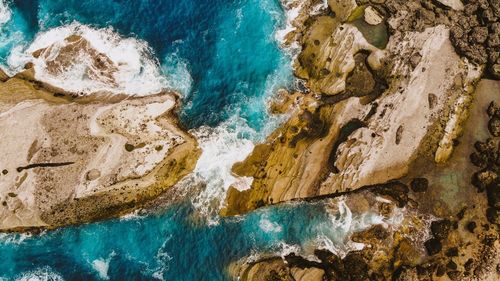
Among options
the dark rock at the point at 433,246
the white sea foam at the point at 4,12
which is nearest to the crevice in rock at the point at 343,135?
the dark rock at the point at 433,246

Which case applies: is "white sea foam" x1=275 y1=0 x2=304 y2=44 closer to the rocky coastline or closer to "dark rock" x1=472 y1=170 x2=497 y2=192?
the rocky coastline

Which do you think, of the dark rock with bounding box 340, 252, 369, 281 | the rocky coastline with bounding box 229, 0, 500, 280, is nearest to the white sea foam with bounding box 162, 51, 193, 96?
the rocky coastline with bounding box 229, 0, 500, 280

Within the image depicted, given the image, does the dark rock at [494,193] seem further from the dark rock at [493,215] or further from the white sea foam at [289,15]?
the white sea foam at [289,15]

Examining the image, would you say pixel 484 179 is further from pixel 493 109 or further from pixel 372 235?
pixel 372 235

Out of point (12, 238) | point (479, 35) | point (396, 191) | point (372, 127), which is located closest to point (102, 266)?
point (12, 238)

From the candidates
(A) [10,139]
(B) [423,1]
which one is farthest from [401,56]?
(A) [10,139]

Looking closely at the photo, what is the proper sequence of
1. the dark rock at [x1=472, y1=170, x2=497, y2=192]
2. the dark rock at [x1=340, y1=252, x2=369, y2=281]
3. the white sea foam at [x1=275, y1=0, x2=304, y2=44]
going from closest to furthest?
1. the dark rock at [x1=340, y1=252, x2=369, y2=281]
2. the dark rock at [x1=472, y1=170, x2=497, y2=192]
3. the white sea foam at [x1=275, y1=0, x2=304, y2=44]

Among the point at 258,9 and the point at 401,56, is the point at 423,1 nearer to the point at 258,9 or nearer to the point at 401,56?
the point at 401,56
